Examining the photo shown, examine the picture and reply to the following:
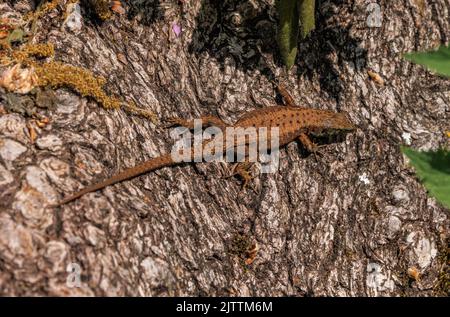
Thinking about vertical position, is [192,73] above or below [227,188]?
above

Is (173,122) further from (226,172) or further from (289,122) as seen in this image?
(289,122)

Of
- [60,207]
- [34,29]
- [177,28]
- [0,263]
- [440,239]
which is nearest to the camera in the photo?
[0,263]

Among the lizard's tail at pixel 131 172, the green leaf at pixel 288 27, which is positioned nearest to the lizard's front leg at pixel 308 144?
the green leaf at pixel 288 27

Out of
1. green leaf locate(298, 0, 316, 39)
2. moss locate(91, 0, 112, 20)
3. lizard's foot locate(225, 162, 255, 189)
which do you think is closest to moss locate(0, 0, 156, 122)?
moss locate(91, 0, 112, 20)

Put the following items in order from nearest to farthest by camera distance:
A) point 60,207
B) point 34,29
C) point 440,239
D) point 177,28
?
point 60,207
point 34,29
point 440,239
point 177,28

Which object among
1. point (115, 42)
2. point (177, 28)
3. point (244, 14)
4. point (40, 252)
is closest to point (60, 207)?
point (40, 252)

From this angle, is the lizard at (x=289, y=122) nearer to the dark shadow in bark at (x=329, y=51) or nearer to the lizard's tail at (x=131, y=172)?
the dark shadow in bark at (x=329, y=51)

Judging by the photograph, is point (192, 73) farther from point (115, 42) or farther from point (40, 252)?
point (40, 252)
